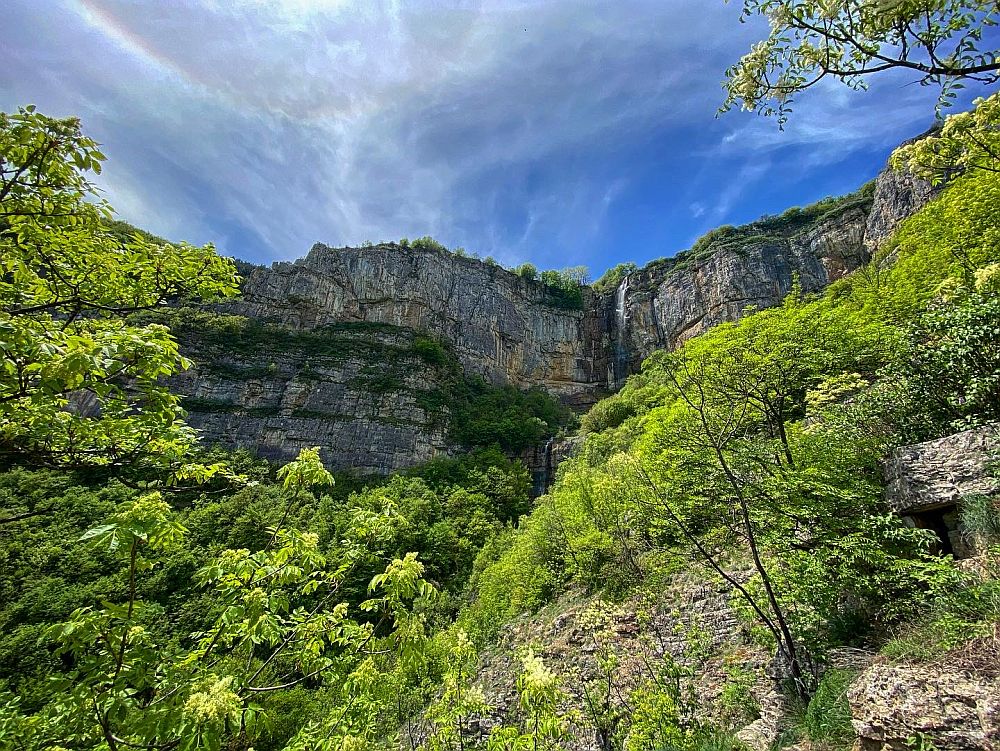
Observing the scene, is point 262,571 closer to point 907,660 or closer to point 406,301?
point 907,660

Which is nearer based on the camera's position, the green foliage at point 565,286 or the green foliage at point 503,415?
the green foliage at point 503,415

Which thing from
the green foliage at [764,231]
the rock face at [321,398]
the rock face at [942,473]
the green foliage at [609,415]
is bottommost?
the rock face at [942,473]

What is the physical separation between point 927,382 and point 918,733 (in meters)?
6.19

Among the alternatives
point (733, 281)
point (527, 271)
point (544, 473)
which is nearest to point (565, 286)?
point (527, 271)

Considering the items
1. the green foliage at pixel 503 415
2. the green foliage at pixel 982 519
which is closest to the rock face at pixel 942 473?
the green foliage at pixel 982 519

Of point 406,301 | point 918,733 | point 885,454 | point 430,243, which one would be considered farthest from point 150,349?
point 430,243

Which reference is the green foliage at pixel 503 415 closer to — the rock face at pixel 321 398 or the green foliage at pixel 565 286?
the rock face at pixel 321 398

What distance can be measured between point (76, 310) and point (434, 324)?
2381 inches

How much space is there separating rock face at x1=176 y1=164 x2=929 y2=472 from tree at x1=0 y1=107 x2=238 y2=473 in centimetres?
4518

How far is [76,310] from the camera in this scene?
308 centimetres

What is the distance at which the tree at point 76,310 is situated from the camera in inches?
87.9

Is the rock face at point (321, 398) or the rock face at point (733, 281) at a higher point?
the rock face at point (733, 281)

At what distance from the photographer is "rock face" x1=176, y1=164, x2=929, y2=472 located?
47562 mm

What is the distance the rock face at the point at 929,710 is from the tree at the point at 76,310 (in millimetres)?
5354
